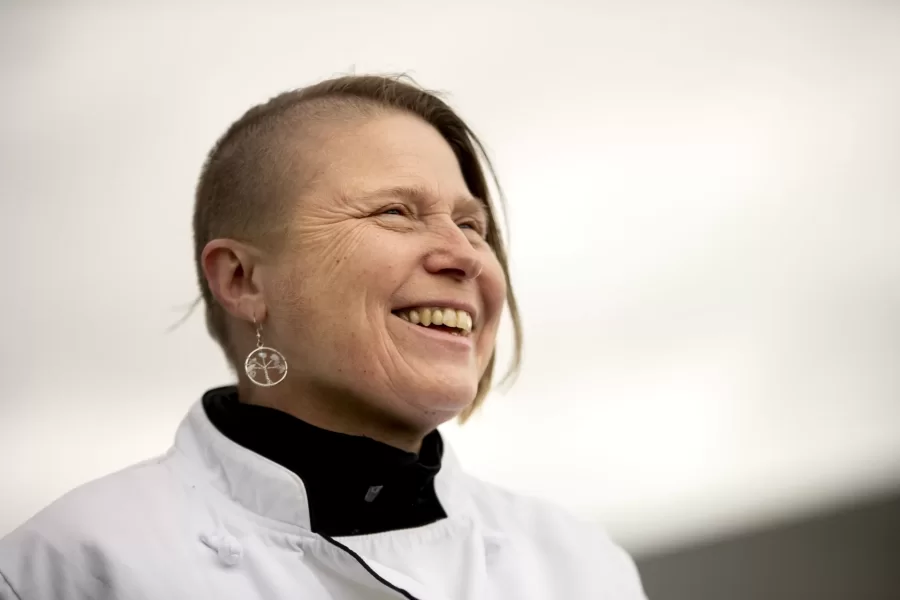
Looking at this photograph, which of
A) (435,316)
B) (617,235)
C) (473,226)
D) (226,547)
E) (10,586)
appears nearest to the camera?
(10,586)

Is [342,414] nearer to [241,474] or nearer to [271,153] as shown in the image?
[241,474]

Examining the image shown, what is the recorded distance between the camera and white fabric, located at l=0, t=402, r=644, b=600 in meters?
0.90

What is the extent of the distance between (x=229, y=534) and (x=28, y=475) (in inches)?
24.4

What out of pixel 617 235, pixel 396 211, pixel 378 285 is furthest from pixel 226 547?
pixel 617 235

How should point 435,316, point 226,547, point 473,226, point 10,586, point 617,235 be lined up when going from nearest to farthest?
point 10,586, point 226,547, point 435,316, point 473,226, point 617,235

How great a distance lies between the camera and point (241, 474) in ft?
3.44

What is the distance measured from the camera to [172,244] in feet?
5.23

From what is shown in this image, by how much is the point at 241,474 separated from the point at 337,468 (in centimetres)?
13

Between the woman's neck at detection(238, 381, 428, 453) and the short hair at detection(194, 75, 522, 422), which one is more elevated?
the short hair at detection(194, 75, 522, 422)

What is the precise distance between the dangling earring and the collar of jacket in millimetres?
93

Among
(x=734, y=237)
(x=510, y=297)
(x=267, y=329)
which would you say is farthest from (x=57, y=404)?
(x=734, y=237)

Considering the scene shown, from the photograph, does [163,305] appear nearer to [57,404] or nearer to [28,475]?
[57,404]

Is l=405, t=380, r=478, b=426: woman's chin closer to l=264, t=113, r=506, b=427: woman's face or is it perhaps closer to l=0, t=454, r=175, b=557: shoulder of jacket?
l=264, t=113, r=506, b=427: woman's face

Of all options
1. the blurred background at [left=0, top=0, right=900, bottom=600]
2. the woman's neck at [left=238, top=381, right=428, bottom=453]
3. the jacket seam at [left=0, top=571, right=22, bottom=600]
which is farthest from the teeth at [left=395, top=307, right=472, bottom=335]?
the blurred background at [left=0, top=0, right=900, bottom=600]
